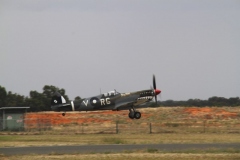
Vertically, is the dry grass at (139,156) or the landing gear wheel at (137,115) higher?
the landing gear wheel at (137,115)

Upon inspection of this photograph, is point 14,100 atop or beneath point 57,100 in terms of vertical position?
atop

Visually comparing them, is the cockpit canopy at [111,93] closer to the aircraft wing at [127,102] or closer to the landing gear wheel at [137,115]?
the aircraft wing at [127,102]

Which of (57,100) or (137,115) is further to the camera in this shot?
(57,100)

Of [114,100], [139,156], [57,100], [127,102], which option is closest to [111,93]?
[114,100]

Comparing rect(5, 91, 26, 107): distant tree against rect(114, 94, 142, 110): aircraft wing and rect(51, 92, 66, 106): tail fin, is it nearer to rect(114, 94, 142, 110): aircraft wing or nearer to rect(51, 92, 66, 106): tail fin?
rect(51, 92, 66, 106): tail fin

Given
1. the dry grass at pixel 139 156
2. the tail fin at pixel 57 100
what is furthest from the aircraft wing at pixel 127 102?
the dry grass at pixel 139 156

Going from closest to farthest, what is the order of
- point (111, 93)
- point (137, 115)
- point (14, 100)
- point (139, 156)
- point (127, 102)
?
point (139, 156), point (137, 115), point (127, 102), point (111, 93), point (14, 100)

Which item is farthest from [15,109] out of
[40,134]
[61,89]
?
[61,89]

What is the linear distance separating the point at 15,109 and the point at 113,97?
18273 mm

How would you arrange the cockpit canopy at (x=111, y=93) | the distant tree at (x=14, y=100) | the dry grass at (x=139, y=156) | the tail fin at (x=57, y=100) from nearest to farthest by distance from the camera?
the dry grass at (x=139, y=156), the tail fin at (x=57, y=100), the cockpit canopy at (x=111, y=93), the distant tree at (x=14, y=100)

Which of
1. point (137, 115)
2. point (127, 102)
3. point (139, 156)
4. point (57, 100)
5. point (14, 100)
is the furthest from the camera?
point (14, 100)

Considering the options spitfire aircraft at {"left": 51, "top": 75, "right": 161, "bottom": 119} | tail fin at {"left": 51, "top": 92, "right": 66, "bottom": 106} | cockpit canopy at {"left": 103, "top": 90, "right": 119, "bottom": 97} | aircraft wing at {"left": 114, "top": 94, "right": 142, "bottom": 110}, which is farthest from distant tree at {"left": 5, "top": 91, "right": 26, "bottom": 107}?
aircraft wing at {"left": 114, "top": 94, "right": 142, "bottom": 110}

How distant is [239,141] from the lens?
171 ft

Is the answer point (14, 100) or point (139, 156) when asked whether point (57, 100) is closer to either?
point (139, 156)
